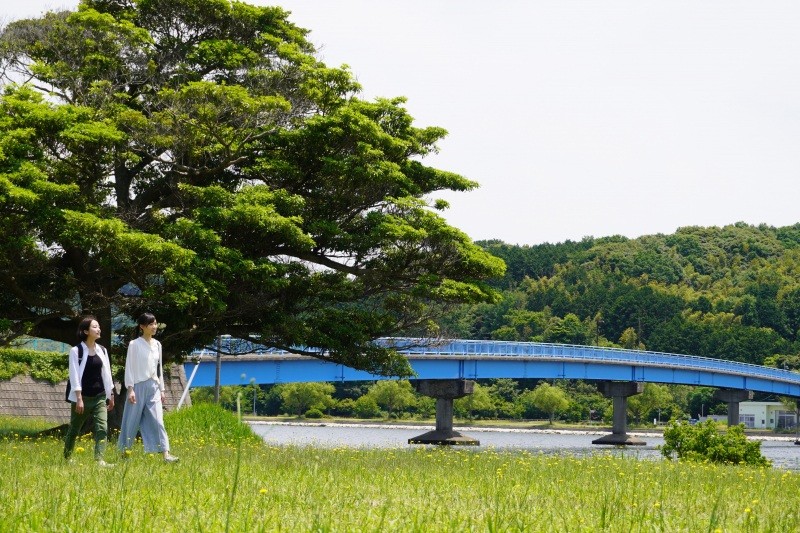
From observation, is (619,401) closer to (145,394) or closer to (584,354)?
(584,354)

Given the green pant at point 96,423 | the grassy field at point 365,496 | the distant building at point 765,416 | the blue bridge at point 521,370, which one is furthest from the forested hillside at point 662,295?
the green pant at point 96,423

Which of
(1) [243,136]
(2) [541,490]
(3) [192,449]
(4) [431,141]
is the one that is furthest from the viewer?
(4) [431,141]

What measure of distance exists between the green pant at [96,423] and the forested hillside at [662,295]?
8862cm

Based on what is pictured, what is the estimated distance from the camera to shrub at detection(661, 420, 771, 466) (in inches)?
850

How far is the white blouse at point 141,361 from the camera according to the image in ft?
39.9

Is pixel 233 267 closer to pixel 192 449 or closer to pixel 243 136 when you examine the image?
pixel 243 136

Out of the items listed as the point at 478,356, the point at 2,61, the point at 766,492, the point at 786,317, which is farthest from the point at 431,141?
the point at 786,317

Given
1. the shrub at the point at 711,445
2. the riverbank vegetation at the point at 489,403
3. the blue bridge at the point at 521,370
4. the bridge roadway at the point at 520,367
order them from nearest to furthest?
the shrub at the point at 711,445, the bridge roadway at the point at 520,367, the blue bridge at the point at 521,370, the riverbank vegetation at the point at 489,403

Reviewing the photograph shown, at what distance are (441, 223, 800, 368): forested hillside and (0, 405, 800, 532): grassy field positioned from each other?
290 ft

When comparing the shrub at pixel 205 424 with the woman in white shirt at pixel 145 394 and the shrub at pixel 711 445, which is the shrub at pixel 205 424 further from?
the shrub at pixel 711 445

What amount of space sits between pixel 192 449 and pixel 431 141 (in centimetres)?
1351

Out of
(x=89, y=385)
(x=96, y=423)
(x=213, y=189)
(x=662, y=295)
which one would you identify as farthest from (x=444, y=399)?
(x=662, y=295)

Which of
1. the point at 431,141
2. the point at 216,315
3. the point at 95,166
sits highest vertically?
the point at 431,141

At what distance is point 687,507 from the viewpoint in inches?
329
